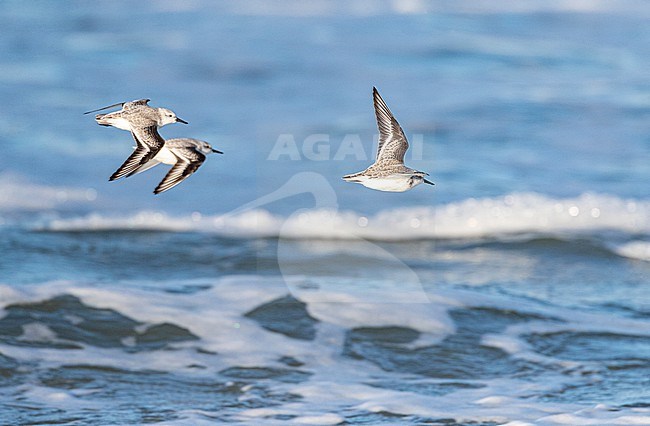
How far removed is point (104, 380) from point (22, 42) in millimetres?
10527

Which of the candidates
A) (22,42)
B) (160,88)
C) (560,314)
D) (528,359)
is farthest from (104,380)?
(22,42)

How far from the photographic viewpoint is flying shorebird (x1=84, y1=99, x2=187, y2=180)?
61.3 inches

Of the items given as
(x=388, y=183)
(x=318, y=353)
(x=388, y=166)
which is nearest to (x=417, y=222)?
(x=318, y=353)

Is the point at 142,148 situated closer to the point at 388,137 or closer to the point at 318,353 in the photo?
the point at 388,137

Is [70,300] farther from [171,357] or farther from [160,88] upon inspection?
[160,88]

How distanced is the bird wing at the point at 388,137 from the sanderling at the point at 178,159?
398mm

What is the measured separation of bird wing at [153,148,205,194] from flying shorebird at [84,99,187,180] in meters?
0.05

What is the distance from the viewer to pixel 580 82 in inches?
586

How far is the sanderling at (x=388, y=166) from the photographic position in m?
1.72

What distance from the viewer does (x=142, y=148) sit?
161cm

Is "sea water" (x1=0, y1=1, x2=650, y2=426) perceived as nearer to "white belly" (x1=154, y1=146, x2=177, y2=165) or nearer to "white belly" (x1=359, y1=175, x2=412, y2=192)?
"white belly" (x1=359, y1=175, x2=412, y2=192)

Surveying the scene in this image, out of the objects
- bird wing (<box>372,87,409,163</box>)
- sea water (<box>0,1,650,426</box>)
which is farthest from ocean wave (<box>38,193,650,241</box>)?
bird wing (<box>372,87,409,163</box>)

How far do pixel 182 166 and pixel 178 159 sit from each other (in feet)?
0.07

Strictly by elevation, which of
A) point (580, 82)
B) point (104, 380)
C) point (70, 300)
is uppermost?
point (580, 82)
